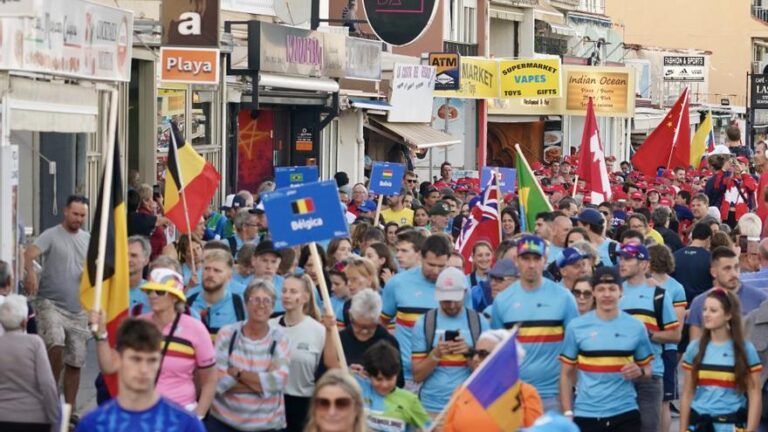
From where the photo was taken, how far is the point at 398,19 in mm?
31047

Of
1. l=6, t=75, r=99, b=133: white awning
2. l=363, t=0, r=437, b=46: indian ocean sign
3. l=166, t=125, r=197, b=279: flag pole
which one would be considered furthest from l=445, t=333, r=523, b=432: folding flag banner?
l=363, t=0, r=437, b=46: indian ocean sign

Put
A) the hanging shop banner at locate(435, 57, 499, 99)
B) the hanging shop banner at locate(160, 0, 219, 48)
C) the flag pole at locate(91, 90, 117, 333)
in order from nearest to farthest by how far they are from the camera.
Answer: the flag pole at locate(91, 90, 117, 333) → the hanging shop banner at locate(160, 0, 219, 48) → the hanging shop banner at locate(435, 57, 499, 99)

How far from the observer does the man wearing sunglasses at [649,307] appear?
1203cm

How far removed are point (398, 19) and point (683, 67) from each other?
1397 inches

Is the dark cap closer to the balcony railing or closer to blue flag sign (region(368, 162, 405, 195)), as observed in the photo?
blue flag sign (region(368, 162, 405, 195))

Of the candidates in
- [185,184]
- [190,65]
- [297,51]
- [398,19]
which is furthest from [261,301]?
[398,19]

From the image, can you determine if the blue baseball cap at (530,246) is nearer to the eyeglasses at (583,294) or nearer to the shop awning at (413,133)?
the eyeglasses at (583,294)

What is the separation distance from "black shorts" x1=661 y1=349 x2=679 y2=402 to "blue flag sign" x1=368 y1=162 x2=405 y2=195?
23.8ft

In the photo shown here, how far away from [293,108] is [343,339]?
1938cm

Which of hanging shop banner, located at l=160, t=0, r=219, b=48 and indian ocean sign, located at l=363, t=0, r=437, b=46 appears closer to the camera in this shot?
hanging shop banner, located at l=160, t=0, r=219, b=48

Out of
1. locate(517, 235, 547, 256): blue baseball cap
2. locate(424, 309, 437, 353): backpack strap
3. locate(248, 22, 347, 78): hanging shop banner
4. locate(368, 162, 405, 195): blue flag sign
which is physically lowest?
locate(424, 309, 437, 353): backpack strap

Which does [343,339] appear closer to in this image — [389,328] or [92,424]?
[389,328]

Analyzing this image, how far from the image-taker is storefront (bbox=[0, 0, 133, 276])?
12625 millimetres

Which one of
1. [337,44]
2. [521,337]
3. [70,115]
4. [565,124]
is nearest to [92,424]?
[521,337]
